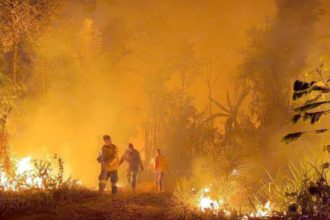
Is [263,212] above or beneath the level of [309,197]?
beneath

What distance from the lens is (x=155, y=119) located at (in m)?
30.1

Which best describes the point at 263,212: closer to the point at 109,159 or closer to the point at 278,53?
the point at 109,159

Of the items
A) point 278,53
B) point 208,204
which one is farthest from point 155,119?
point 208,204

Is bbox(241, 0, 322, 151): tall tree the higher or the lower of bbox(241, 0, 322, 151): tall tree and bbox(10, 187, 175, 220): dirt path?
the higher

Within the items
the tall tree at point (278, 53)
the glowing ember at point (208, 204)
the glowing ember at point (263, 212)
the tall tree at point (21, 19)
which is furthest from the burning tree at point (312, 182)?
the tall tree at point (21, 19)

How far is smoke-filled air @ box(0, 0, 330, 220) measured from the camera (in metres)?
10.9

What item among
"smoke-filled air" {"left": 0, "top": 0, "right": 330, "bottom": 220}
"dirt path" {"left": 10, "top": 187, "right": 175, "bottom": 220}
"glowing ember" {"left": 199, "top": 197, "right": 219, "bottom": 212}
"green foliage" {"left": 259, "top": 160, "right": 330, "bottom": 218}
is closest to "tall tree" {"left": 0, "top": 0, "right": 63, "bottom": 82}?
"smoke-filled air" {"left": 0, "top": 0, "right": 330, "bottom": 220}

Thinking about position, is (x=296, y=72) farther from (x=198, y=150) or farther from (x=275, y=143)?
(x=198, y=150)

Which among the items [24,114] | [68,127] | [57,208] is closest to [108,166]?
[57,208]

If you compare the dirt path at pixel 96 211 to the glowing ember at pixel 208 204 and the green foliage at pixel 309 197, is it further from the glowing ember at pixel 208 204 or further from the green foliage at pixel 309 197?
the green foliage at pixel 309 197

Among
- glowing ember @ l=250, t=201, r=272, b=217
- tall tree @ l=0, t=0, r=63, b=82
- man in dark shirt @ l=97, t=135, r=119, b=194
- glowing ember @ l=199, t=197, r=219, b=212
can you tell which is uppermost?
tall tree @ l=0, t=0, r=63, b=82

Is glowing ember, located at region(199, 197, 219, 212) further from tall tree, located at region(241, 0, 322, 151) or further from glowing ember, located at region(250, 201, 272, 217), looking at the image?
tall tree, located at region(241, 0, 322, 151)

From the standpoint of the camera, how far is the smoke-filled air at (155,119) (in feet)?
35.6

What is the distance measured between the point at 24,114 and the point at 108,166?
9.04 metres
